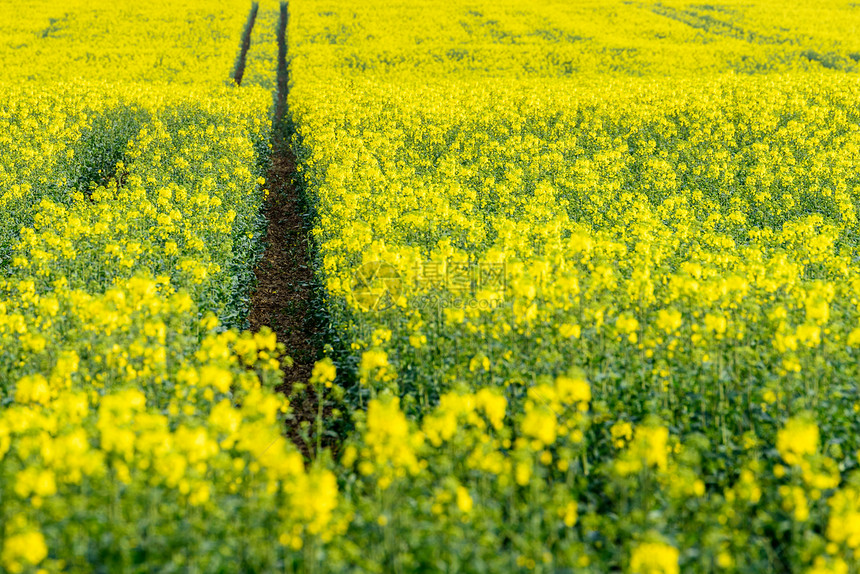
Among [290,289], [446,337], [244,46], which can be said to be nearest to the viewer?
[446,337]

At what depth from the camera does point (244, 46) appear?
40.9 m

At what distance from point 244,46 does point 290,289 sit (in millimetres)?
32686

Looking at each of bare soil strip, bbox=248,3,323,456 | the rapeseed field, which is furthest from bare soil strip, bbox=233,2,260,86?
bare soil strip, bbox=248,3,323,456

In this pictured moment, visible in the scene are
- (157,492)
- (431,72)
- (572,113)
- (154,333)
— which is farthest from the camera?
(431,72)

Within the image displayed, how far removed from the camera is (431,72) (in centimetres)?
3322

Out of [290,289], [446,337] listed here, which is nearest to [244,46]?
[290,289]

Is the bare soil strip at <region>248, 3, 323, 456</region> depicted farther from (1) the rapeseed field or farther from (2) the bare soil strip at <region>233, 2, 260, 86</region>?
(2) the bare soil strip at <region>233, 2, 260, 86</region>

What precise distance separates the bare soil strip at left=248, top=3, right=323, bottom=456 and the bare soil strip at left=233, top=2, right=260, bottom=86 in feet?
46.5

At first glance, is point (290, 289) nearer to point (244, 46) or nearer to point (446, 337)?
point (446, 337)

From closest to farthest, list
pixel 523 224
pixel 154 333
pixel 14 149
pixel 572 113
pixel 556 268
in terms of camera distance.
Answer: pixel 154 333 → pixel 556 268 → pixel 523 224 → pixel 14 149 → pixel 572 113

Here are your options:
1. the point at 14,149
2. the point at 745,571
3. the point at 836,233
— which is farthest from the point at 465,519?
the point at 14,149

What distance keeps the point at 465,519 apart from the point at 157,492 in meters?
2.18

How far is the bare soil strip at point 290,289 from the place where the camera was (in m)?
10.1

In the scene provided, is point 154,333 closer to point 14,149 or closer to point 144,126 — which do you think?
point 14,149
